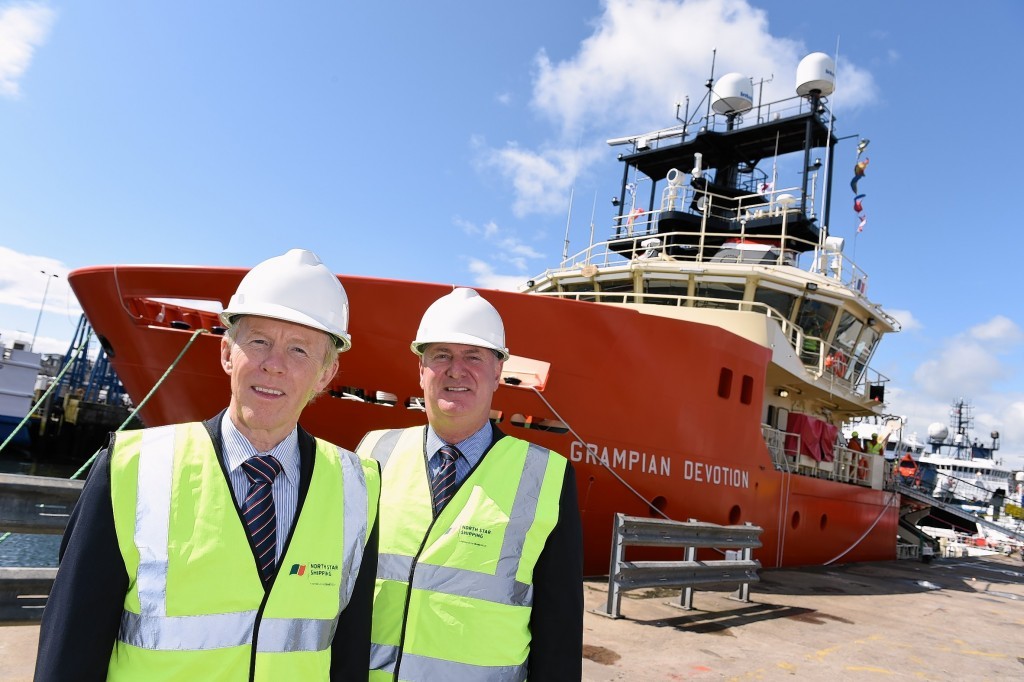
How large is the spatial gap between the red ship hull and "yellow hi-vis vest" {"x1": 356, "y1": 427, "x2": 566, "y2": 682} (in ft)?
13.9

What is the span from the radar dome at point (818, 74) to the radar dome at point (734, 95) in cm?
131

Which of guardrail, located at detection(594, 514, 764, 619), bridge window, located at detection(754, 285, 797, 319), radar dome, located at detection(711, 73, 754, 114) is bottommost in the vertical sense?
guardrail, located at detection(594, 514, 764, 619)

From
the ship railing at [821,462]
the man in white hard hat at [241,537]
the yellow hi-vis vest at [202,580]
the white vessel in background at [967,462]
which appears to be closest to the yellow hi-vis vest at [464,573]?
the man in white hard hat at [241,537]

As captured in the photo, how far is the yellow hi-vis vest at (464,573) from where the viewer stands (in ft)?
6.02

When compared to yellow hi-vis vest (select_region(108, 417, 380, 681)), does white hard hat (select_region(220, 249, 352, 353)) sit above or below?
above

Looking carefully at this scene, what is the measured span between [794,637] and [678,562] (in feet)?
2.92

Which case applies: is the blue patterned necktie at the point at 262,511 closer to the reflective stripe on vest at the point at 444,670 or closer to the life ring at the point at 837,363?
the reflective stripe on vest at the point at 444,670

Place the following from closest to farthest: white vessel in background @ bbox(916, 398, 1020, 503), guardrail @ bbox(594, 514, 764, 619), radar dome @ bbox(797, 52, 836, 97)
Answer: guardrail @ bbox(594, 514, 764, 619) → radar dome @ bbox(797, 52, 836, 97) → white vessel in background @ bbox(916, 398, 1020, 503)

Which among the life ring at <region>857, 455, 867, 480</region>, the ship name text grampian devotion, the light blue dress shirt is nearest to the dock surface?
the ship name text grampian devotion

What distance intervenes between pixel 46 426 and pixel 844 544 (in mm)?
32733

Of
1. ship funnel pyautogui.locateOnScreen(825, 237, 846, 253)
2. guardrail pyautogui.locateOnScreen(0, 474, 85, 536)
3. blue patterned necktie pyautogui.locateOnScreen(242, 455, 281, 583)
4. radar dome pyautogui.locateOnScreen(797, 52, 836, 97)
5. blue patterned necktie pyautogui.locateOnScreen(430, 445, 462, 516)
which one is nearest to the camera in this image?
blue patterned necktie pyautogui.locateOnScreen(242, 455, 281, 583)

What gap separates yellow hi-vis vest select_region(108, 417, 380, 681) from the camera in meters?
1.30

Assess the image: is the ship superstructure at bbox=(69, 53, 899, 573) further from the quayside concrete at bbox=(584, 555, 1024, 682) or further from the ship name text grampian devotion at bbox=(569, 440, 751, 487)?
the quayside concrete at bbox=(584, 555, 1024, 682)

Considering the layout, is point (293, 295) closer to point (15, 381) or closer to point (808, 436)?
point (808, 436)
